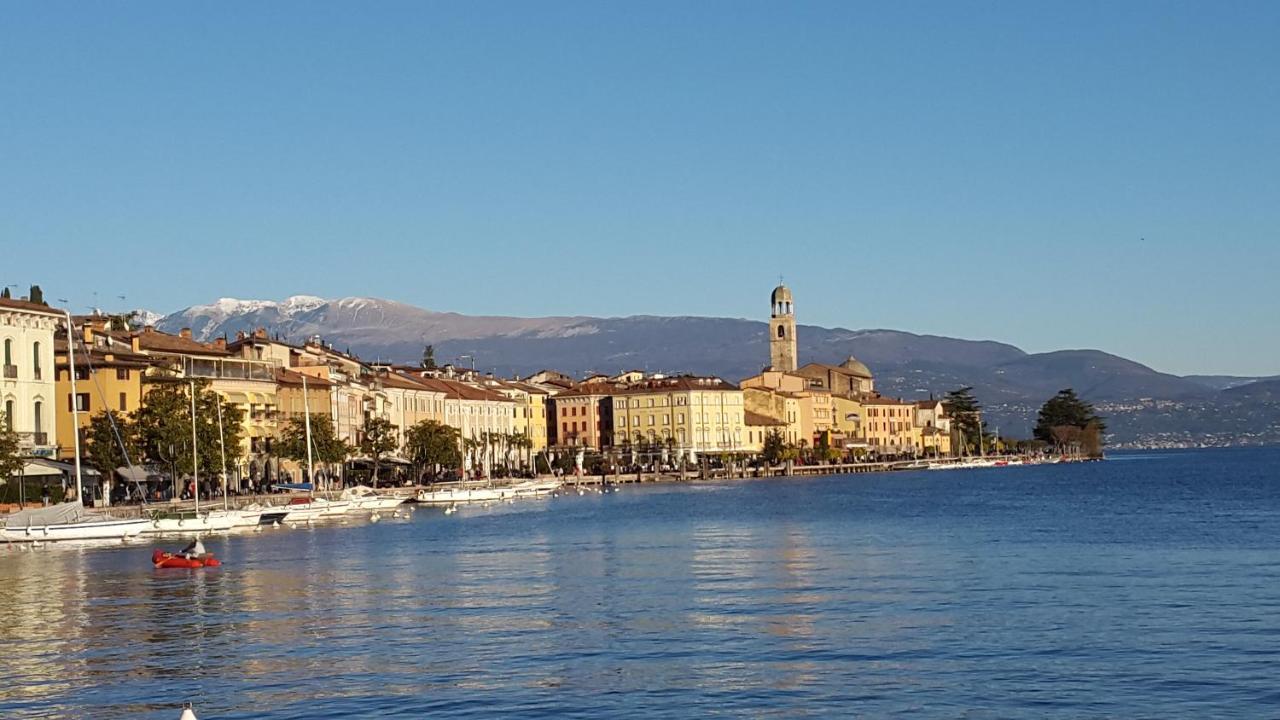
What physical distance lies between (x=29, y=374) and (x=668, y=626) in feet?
171

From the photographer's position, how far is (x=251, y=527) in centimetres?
7931

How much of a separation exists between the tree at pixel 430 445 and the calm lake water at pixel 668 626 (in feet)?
198

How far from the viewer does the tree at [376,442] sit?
390 ft

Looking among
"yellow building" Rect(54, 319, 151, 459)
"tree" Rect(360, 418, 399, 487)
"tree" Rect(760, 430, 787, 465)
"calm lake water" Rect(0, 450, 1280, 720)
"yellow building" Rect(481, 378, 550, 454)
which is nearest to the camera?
"calm lake water" Rect(0, 450, 1280, 720)

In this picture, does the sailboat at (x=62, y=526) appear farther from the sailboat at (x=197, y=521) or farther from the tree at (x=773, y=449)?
the tree at (x=773, y=449)

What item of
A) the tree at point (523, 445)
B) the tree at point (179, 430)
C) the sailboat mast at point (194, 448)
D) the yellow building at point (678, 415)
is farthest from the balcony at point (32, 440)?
the yellow building at point (678, 415)

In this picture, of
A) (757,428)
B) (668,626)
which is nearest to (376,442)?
(757,428)

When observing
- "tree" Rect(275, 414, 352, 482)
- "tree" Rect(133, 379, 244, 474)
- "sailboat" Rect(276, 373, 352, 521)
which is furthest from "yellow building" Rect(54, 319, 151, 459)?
"tree" Rect(275, 414, 352, 482)

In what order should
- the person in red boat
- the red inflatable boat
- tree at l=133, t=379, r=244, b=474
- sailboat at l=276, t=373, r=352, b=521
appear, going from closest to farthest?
the red inflatable boat
the person in red boat
tree at l=133, t=379, r=244, b=474
sailboat at l=276, t=373, r=352, b=521

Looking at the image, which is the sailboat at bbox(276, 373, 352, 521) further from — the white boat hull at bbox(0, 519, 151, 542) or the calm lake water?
the calm lake water

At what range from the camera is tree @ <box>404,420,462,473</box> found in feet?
425

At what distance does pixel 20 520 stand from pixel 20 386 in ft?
51.9

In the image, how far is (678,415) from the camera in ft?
595

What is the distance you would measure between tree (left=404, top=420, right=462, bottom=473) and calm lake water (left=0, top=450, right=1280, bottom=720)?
60.5m
